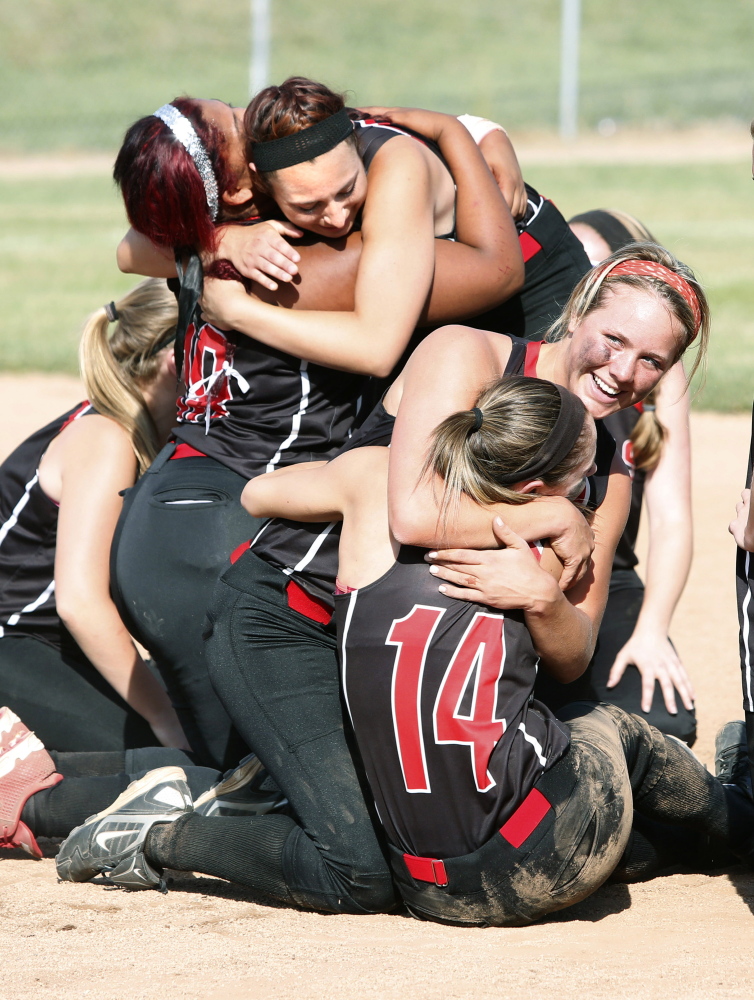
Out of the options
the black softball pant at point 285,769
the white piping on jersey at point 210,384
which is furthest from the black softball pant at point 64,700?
the white piping on jersey at point 210,384

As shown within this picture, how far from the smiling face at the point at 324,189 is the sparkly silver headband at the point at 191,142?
0.17m

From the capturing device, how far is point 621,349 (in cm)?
283

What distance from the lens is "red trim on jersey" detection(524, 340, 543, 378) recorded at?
9.54 ft

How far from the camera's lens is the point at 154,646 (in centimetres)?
330

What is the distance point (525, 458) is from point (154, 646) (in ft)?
4.27

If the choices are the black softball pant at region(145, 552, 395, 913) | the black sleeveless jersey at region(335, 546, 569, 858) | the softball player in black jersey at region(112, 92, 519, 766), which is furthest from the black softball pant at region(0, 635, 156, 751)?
the black sleeveless jersey at region(335, 546, 569, 858)

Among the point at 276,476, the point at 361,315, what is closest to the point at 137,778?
the point at 276,476

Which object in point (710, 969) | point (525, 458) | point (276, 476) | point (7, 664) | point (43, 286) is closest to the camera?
point (710, 969)

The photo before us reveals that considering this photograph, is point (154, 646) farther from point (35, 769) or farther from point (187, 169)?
point (187, 169)

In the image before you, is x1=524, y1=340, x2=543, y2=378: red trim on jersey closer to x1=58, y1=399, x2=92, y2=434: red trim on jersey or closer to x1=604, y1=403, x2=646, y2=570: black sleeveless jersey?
x1=604, y1=403, x2=646, y2=570: black sleeveless jersey

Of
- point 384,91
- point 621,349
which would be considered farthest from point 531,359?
point 384,91

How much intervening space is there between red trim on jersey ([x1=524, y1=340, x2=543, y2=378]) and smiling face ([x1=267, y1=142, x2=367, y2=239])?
62 centimetres

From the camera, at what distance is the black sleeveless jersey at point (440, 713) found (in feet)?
8.28

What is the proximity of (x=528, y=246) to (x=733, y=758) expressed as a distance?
64.4 inches
